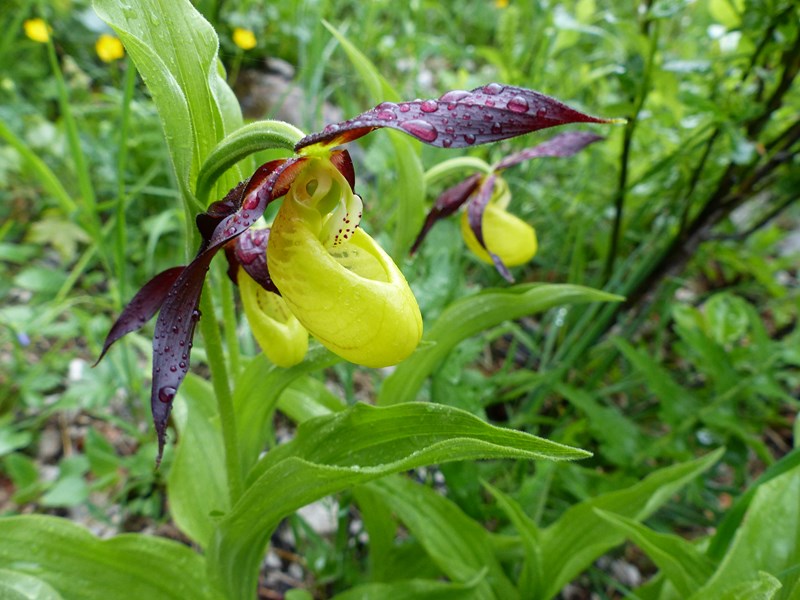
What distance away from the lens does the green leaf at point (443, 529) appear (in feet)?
3.45

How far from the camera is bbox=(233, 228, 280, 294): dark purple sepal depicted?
31.9 inches

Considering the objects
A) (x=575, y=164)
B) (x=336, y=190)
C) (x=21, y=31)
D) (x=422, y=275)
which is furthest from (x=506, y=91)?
(x=21, y=31)

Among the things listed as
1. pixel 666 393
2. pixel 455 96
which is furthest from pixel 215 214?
pixel 666 393

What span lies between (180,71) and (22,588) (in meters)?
0.74

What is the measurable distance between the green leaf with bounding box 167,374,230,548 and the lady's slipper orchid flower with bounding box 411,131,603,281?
0.60 m

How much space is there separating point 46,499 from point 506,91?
1.32 meters

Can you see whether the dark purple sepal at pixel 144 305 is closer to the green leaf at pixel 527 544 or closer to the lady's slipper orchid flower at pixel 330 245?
the lady's slipper orchid flower at pixel 330 245

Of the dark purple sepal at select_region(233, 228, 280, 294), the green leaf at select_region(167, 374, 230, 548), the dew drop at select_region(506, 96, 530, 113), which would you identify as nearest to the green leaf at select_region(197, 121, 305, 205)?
the dark purple sepal at select_region(233, 228, 280, 294)

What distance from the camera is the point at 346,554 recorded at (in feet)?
4.28

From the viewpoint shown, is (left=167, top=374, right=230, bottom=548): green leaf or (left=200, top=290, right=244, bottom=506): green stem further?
(left=167, top=374, right=230, bottom=548): green leaf

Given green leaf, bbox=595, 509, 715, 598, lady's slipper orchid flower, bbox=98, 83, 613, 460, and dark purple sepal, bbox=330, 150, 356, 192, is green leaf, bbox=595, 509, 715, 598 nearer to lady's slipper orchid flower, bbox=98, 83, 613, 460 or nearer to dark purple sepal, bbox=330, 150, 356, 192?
lady's slipper orchid flower, bbox=98, 83, 613, 460

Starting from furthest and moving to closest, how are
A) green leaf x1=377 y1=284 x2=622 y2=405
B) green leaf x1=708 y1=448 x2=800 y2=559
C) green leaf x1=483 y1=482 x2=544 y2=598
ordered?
green leaf x1=377 y1=284 x2=622 y2=405 → green leaf x1=483 y1=482 x2=544 y2=598 → green leaf x1=708 y1=448 x2=800 y2=559

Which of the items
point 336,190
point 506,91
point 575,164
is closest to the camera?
point 506,91

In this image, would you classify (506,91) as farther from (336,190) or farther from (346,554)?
(346,554)
